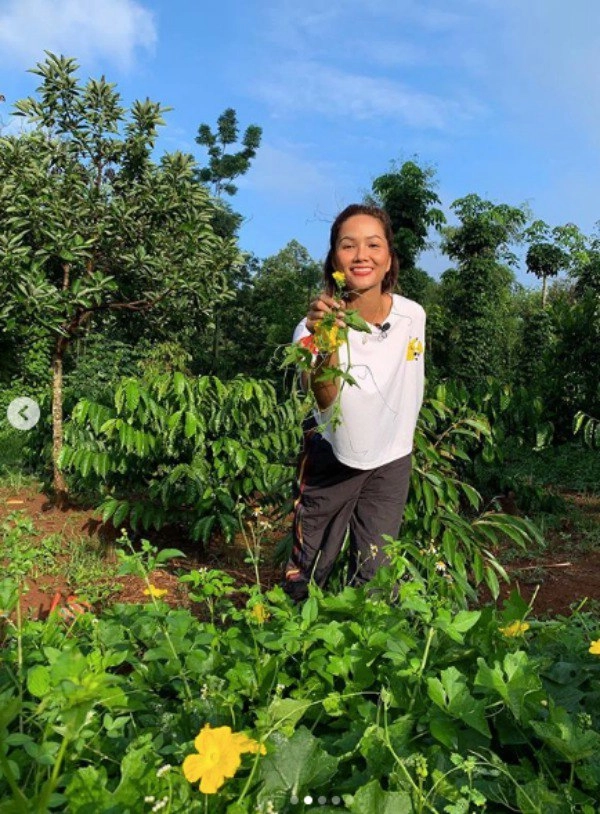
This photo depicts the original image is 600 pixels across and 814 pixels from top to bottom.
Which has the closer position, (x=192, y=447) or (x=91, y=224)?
(x=192, y=447)

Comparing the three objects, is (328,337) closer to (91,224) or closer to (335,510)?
(335,510)

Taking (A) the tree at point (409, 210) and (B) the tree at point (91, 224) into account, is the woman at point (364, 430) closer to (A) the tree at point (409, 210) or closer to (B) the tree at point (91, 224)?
(B) the tree at point (91, 224)

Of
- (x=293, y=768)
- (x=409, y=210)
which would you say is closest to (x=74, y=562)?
(x=293, y=768)

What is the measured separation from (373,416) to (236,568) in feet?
6.87

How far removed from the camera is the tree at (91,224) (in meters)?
4.71

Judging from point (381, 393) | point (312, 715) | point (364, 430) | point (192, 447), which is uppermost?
point (381, 393)

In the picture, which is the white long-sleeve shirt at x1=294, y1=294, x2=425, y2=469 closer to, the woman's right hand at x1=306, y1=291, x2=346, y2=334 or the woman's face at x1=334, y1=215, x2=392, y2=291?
the woman's face at x1=334, y1=215, x2=392, y2=291

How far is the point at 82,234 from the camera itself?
495 cm

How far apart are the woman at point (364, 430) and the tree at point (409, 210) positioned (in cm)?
1591

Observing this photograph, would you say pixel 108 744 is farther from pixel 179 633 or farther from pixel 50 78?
pixel 50 78

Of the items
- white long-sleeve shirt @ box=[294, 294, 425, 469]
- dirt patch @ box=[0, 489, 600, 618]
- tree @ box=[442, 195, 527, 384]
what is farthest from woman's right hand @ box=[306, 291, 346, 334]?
tree @ box=[442, 195, 527, 384]

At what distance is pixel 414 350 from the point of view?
231 cm

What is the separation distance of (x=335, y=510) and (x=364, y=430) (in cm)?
31

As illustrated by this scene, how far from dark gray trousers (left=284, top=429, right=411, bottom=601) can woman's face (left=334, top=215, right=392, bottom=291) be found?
1.69ft
